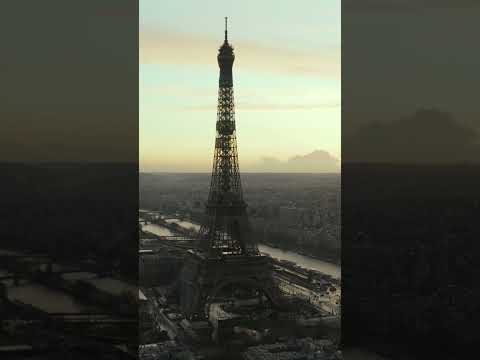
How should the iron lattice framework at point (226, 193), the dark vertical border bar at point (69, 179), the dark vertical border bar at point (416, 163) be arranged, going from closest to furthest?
the dark vertical border bar at point (69, 179)
the dark vertical border bar at point (416, 163)
the iron lattice framework at point (226, 193)

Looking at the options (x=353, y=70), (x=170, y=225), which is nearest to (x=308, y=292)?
(x=170, y=225)

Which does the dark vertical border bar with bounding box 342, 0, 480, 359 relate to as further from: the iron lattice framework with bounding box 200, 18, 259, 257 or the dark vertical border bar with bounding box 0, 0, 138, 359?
the iron lattice framework with bounding box 200, 18, 259, 257

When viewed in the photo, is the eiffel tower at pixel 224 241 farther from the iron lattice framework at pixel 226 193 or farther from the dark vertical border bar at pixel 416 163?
the dark vertical border bar at pixel 416 163

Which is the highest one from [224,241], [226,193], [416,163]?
[416,163]

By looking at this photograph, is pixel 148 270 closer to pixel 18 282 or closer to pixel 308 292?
pixel 308 292

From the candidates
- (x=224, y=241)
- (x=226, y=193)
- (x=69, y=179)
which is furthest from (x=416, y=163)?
(x=224, y=241)

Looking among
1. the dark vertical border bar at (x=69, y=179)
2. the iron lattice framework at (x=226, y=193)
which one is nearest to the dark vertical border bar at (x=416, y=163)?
the dark vertical border bar at (x=69, y=179)

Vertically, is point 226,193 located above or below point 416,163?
below

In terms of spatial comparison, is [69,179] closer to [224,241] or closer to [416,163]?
[416,163]
